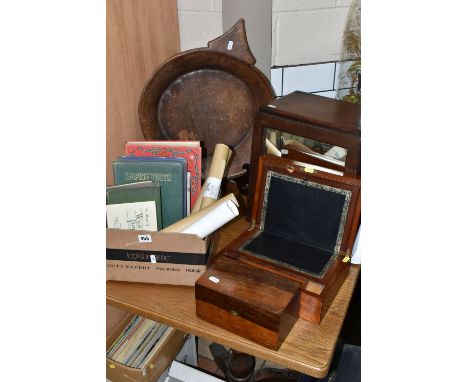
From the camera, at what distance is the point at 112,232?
0.90m

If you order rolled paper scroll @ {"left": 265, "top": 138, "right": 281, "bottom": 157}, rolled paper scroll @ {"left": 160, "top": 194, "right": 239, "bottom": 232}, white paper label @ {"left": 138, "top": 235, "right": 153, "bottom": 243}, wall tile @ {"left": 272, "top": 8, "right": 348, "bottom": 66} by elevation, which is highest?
wall tile @ {"left": 272, "top": 8, "right": 348, "bottom": 66}

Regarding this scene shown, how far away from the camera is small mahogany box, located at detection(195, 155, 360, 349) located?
2.60 feet

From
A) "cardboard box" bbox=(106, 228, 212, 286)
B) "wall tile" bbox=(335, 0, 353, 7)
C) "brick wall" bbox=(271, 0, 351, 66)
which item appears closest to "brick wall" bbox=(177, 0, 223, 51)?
"brick wall" bbox=(271, 0, 351, 66)

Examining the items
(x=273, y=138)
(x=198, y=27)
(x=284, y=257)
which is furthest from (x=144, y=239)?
(x=198, y=27)

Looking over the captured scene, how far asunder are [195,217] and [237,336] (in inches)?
10.1

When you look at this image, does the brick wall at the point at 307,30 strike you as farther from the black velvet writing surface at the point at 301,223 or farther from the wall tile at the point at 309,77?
the black velvet writing surface at the point at 301,223

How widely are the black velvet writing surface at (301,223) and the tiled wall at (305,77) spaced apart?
527mm

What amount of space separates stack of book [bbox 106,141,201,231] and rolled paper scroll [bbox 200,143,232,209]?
3 cm

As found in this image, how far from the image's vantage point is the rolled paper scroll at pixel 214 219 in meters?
0.90

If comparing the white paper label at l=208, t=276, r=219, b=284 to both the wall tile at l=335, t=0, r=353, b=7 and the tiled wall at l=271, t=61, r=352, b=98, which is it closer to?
the tiled wall at l=271, t=61, r=352, b=98

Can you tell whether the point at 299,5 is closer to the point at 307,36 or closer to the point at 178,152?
the point at 307,36

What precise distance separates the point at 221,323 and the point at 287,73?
827 mm
